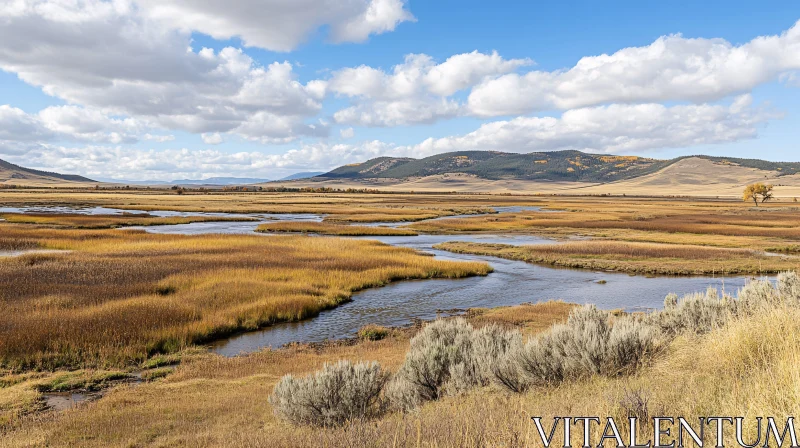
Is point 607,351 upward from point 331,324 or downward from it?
upward

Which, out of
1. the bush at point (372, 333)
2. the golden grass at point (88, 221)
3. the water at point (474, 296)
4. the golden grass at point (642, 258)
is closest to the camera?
the bush at point (372, 333)

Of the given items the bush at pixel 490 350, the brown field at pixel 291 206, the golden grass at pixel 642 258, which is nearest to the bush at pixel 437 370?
the bush at pixel 490 350

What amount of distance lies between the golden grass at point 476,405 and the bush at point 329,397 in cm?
36

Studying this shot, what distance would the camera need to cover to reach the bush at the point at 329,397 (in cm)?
810

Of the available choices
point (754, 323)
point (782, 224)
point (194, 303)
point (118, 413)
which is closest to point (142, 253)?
point (194, 303)

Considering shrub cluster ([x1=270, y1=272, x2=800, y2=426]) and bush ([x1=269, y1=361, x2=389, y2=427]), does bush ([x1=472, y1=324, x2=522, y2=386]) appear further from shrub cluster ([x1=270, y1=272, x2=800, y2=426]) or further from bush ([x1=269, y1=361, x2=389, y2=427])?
bush ([x1=269, y1=361, x2=389, y2=427])

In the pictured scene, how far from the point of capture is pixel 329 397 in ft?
27.0

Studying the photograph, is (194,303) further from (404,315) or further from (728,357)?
(728,357)

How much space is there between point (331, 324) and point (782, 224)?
72462 millimetres

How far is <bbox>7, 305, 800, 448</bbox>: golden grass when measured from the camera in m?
5.52

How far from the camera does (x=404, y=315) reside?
71.9 ft

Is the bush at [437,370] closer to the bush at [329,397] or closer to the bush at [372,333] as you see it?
the bush at [329,397]

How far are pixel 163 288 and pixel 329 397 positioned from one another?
18112mm

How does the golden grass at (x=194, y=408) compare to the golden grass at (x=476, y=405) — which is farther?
the golden grass at (x=194, y=408)
